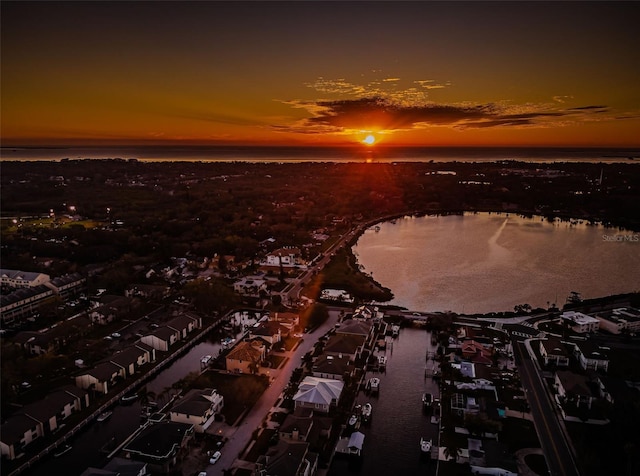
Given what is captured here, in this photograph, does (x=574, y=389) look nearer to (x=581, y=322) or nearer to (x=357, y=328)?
(x=581, y=322)

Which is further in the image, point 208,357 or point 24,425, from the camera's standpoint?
point 208,357

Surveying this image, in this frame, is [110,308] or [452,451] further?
[110,308]

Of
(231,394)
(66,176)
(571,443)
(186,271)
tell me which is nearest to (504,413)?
(571,443)

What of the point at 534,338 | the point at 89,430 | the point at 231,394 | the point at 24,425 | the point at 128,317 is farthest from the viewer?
the point at 128,317

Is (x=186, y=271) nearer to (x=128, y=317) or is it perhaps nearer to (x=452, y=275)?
(x=128, y=317)

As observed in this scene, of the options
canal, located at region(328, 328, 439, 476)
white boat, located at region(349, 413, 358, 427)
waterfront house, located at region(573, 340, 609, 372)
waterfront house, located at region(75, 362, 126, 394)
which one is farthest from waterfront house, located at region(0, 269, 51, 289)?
waterfront house, located at region(573, 340, 609, 372)

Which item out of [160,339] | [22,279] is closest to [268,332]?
[160,339]

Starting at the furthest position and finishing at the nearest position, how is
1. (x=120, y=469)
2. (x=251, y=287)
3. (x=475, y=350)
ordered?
(x=251, y=287) < (x=475, y=350) < (x=120, y=469)
